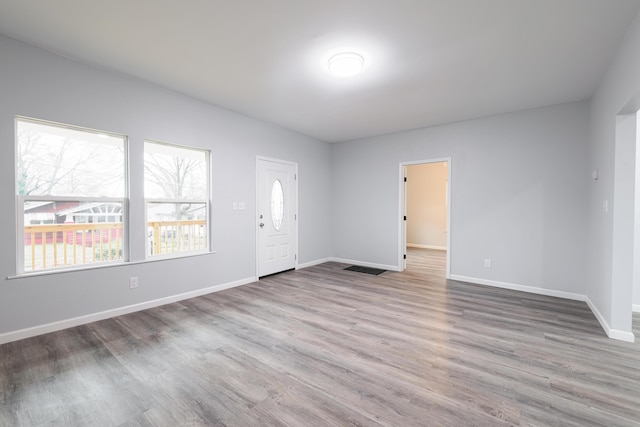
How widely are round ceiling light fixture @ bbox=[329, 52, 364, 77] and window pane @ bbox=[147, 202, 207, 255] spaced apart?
2.63 metres

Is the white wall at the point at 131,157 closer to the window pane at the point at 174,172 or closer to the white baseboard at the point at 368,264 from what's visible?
the window pane at the point at 174,172

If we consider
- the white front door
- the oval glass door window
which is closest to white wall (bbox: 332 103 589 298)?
the white front door

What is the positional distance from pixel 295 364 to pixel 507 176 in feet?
13.7

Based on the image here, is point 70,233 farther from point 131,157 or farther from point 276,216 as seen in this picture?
point 276,216

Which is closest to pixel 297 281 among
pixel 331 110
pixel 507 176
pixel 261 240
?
pixel 261 240

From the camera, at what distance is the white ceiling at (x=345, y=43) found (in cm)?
208

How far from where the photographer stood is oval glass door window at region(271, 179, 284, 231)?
16.8ft

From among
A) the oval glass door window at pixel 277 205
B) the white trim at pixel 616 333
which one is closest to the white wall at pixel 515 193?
the white trim at pixel 616 333

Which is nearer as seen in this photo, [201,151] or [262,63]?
[262,63]

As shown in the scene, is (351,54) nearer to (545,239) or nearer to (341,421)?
(341,421)

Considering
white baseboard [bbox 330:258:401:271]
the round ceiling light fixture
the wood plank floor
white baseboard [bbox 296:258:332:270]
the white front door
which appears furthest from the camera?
white baseboard [bbox 296:258:332:270]

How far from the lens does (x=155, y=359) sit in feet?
7.49

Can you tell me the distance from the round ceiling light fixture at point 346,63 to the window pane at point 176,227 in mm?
2633

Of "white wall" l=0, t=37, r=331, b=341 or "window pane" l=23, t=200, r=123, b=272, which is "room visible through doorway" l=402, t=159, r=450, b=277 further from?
"window pane" l=23, t=200, r=123, b=272
